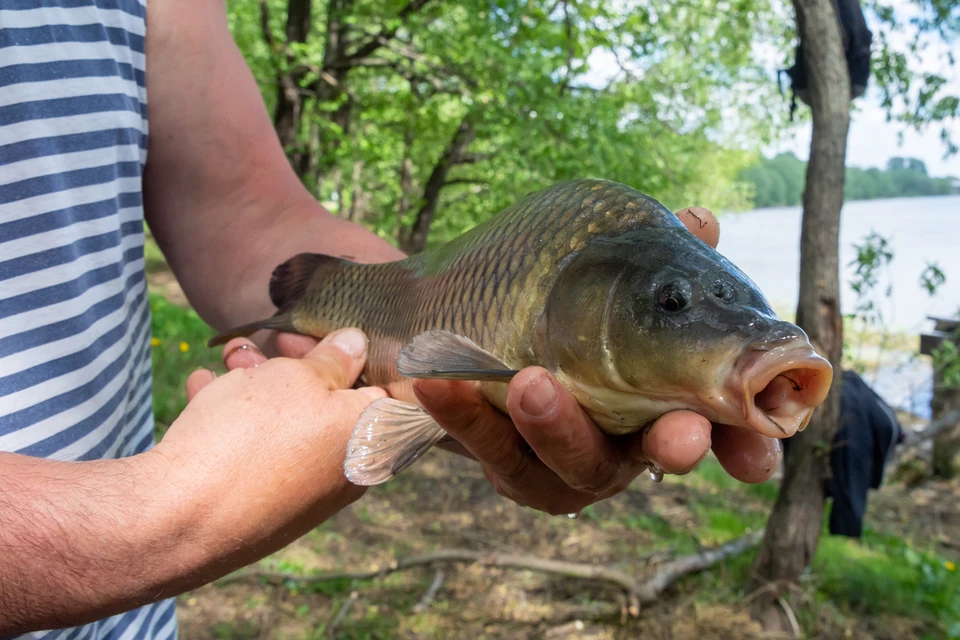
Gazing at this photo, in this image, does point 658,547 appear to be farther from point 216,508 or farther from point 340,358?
point 216,508

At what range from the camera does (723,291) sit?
118cm

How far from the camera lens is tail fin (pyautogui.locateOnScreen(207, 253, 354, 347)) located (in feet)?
6.41

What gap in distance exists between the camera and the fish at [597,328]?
1.10m

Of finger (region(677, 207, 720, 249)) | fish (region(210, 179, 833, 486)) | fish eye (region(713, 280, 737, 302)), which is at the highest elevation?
finger (region(677, 207, 720, 249))

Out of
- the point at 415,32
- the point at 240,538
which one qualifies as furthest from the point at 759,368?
the point at 415,32

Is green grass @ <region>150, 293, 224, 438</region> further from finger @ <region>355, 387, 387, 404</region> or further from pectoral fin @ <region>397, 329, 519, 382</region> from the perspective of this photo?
pectoral fin @ <region>397, 329, 519, 382</region>

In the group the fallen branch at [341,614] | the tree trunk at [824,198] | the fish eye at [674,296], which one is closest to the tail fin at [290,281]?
the fish eye at [674,296]

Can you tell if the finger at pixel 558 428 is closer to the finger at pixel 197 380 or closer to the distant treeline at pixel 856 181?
the finger at pixel 197 380

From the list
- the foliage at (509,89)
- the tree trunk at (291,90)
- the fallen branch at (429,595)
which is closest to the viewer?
the fallen branch at (429,595)

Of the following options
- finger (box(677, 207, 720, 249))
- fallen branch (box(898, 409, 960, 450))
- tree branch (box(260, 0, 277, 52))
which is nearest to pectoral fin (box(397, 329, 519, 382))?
finger (box(677, 207, 720, 249))

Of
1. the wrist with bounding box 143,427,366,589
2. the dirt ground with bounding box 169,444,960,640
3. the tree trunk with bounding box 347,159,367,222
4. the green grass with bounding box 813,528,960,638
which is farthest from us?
the tree trunk with bounding box 347,159,367,222

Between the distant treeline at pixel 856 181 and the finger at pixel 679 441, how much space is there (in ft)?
11.5

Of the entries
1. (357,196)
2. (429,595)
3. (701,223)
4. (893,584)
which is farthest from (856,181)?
(701,223)

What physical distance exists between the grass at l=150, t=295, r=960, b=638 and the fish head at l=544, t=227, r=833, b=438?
2.98 metres
